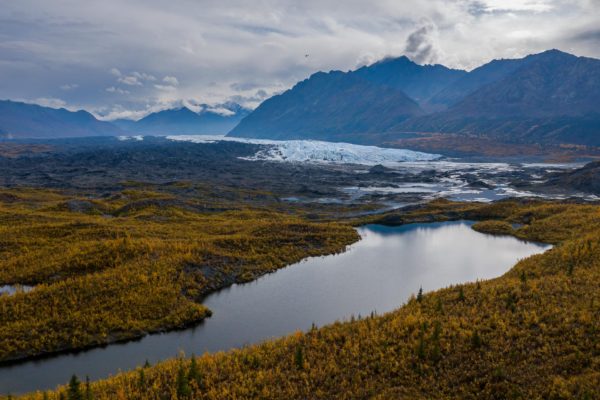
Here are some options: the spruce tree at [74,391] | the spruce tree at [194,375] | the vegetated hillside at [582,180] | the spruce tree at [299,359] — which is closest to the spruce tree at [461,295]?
the spruce tree at [299,359]

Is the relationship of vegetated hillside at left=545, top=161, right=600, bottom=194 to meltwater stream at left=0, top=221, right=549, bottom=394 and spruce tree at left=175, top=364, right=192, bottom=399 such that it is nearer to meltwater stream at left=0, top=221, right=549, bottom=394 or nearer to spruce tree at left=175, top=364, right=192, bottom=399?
meltwater stream at left=0, top=221, right=549, bottom=394

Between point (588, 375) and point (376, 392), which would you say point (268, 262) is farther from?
point (588, 375)

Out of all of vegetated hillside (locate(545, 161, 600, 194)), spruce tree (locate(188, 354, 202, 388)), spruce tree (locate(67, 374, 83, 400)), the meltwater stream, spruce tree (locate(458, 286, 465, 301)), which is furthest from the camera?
vegetated hillside (locate(545, 161, 600, 194))

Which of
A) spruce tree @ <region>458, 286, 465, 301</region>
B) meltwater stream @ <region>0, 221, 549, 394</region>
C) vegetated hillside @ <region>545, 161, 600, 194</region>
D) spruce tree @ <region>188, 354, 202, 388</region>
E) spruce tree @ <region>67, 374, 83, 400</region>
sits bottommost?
meltwater stream @ <region>0, 221, 549, 394</region>

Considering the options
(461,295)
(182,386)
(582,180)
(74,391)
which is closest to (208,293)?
(182,386)

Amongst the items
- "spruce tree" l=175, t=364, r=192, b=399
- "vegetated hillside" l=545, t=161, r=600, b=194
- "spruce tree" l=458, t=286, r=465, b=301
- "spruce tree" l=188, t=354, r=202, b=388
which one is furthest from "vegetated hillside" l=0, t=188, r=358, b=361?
"vegetated hillside" l=545, t=161, r=600, b=194

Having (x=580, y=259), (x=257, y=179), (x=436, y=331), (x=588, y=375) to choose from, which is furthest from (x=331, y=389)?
(x=257, y=179)
